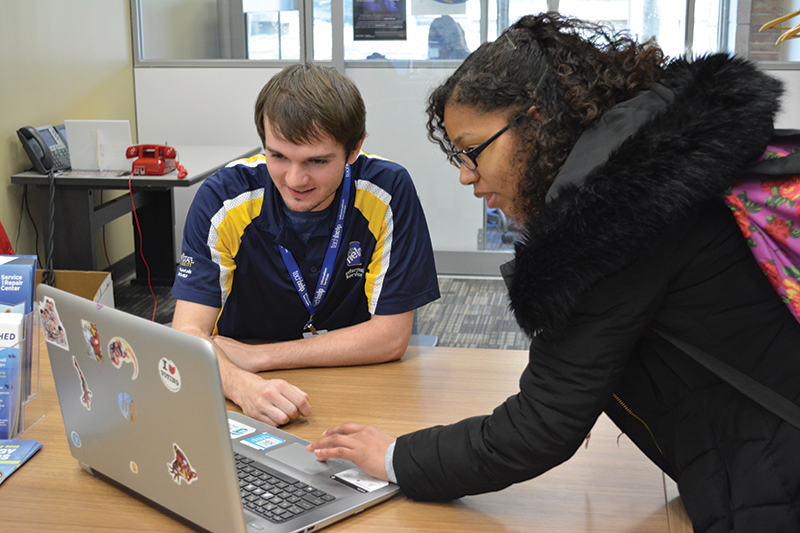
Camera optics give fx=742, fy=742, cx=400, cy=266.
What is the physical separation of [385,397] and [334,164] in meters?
0.51

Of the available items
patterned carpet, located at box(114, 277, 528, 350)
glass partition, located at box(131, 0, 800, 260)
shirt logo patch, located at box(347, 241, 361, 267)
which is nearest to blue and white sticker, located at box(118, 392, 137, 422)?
shirt logo patch, located at box(347, 241, 361, 267)

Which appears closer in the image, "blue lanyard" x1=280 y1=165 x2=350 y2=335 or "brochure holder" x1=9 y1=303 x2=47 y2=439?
"brochure holder" x1=9 y1=303 x2=47 y2=439

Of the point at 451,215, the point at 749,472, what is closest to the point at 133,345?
the point at 749,472

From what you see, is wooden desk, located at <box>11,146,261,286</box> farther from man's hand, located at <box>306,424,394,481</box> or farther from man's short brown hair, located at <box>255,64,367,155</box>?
man's hand, located at <box>306,424,394,481</box>

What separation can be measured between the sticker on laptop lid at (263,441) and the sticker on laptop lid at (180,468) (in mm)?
261

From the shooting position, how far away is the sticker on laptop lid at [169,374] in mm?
771

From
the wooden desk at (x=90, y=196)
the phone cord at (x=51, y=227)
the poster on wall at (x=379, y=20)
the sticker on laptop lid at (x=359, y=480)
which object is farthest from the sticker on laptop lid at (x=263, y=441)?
the poster on wall at (x=379, y=20)

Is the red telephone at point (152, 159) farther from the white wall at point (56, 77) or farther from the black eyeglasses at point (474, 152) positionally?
the black eyeglasses at point (474, 152)

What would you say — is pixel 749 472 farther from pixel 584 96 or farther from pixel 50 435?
pixel 50 435

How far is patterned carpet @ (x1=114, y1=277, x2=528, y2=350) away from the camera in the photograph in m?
3.73

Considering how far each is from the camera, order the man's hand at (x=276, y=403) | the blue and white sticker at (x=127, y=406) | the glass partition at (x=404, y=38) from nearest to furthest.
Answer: the blue and white sticker at (x=127, y=406), the man's hand at (x=276, y=403), the glass partition at (x=404, y=38)

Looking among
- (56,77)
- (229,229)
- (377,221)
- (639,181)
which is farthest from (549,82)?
(56,77)

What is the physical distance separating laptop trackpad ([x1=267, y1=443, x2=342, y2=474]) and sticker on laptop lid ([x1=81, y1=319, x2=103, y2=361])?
1.00ft

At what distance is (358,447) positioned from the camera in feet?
3.43
